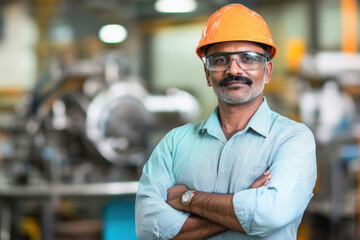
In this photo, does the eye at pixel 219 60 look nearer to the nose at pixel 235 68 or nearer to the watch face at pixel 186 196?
the nose at pixel 235 68

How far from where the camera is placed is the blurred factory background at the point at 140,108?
5348 millimetres

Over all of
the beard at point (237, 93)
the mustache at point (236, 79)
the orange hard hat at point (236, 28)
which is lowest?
the beard at point (237, 93)

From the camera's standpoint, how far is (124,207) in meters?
3.02

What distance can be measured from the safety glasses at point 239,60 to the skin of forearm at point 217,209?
294mm

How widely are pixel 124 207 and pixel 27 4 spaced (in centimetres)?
809

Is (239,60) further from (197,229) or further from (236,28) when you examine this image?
(197,229)

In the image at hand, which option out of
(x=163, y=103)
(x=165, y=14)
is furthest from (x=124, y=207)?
(x=165, y=14)

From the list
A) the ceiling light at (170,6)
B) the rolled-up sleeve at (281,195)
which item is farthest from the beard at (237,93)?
the ceiling light at (170,6)

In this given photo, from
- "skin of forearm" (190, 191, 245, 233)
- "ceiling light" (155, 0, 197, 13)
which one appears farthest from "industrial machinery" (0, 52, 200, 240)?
"skin of forearm" (190, 191, 245, 233)

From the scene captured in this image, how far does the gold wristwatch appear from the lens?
4.13 ft

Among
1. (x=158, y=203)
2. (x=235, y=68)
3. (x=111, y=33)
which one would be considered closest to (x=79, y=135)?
(x=111, y=33)

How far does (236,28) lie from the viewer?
127 cm

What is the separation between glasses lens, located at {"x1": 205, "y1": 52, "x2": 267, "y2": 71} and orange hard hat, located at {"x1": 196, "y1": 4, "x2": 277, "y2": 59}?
32 millimetres

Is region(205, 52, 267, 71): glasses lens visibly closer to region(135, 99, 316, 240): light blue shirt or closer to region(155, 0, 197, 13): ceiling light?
region(135, 99, 316, 240): light blue shirt
